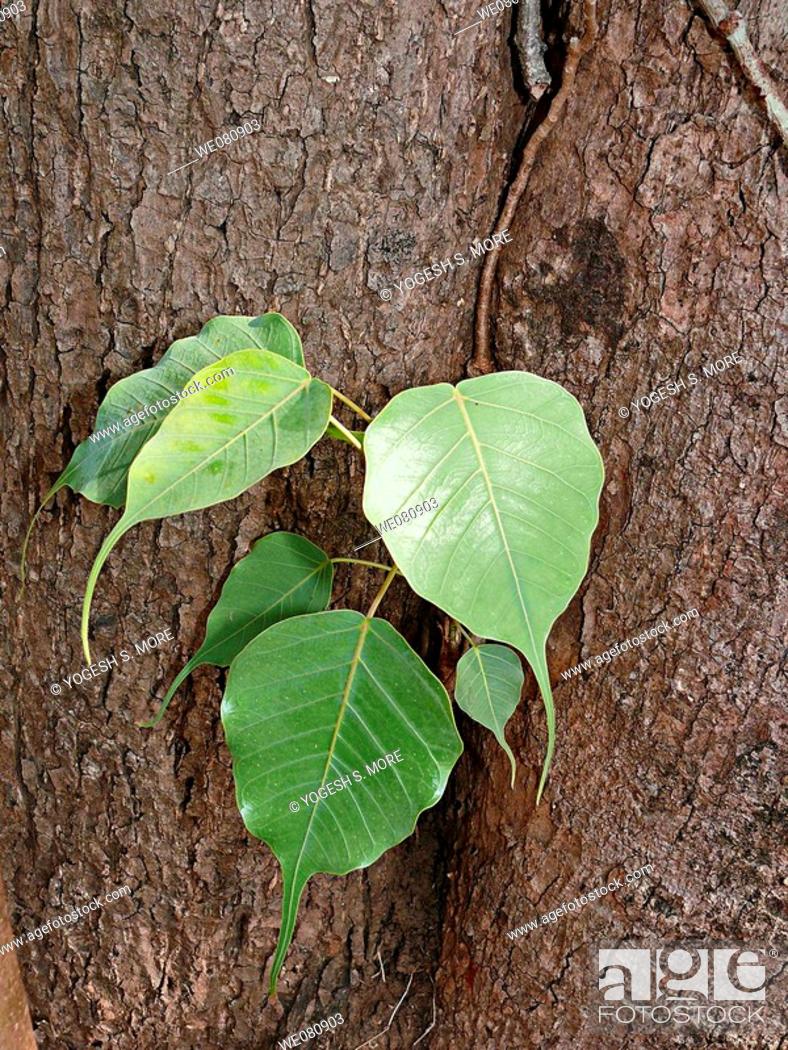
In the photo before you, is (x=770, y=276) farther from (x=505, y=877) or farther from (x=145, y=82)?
(x=505, y=877)

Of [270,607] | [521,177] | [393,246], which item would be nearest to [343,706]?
[270,607]

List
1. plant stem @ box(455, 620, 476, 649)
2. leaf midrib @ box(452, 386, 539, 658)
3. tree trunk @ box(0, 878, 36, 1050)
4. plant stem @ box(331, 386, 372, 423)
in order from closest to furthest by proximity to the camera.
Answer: leaf midrib @ box(452, 386, 539, 658), plant stem @ box(331, 386, 372, 423), plant stem @ box(455, 620, 476, 649), tree trunk @ box(0, 878, 36, 1050)

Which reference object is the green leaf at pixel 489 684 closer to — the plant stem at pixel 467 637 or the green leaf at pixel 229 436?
the plant stem at pixel 467 637

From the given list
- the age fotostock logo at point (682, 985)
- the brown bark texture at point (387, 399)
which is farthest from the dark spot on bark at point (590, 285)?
the age fotostock logo at point (682, 985)

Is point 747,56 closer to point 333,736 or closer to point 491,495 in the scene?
point 491,495

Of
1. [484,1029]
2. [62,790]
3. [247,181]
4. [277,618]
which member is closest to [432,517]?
[277,618]

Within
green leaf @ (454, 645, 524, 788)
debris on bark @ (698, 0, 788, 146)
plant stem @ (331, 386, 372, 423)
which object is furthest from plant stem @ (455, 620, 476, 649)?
debris on bark @ (698, 0, 788, 146)

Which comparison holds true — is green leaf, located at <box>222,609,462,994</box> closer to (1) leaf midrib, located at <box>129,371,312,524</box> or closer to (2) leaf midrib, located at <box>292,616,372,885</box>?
(2) leaf midrib, located at <box>292,616,372,885</box>
